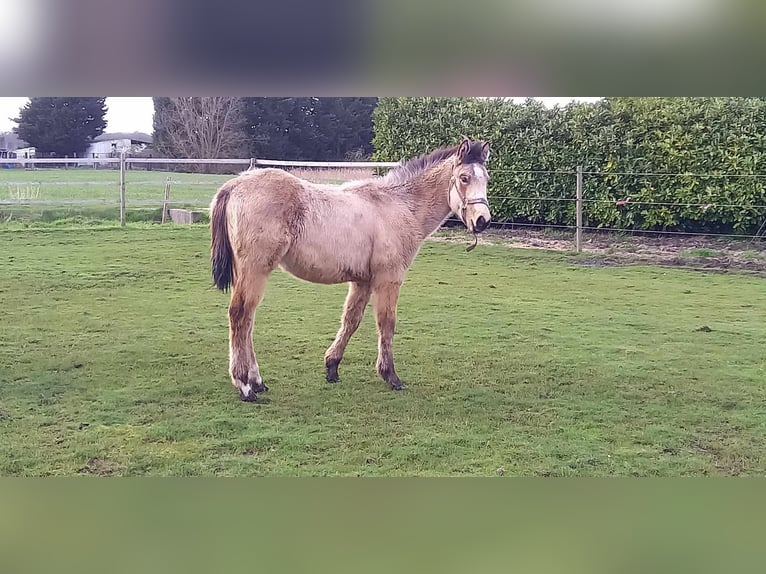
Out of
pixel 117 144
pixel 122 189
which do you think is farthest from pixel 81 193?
pixel 117 144

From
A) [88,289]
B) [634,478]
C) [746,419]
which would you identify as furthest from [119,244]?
[746,419]

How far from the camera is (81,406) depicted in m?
3.12

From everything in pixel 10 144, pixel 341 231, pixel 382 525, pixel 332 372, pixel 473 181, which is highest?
pixel 10 144

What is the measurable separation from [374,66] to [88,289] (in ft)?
7.72

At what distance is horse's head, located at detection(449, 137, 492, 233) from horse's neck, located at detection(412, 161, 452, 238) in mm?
74

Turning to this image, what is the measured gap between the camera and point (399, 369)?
3.28 metres

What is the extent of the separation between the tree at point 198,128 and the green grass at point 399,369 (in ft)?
1.35

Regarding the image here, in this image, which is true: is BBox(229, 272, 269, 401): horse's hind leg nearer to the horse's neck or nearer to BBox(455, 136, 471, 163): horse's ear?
the horse's neck

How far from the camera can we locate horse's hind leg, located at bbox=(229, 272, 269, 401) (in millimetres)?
3156

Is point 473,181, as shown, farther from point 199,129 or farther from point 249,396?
point 249,396

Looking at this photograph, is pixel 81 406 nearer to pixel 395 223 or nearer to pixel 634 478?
pixel 395 223

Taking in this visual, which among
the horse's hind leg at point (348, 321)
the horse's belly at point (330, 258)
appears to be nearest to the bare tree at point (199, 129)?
the horse's belly at point (330, 258)

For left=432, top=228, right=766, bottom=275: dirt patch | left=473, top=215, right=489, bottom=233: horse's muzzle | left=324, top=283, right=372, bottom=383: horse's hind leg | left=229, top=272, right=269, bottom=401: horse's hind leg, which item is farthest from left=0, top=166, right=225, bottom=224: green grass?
left=432, top=228, right=766, bottom=275: dirt patch

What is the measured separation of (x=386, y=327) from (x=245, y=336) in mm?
705
